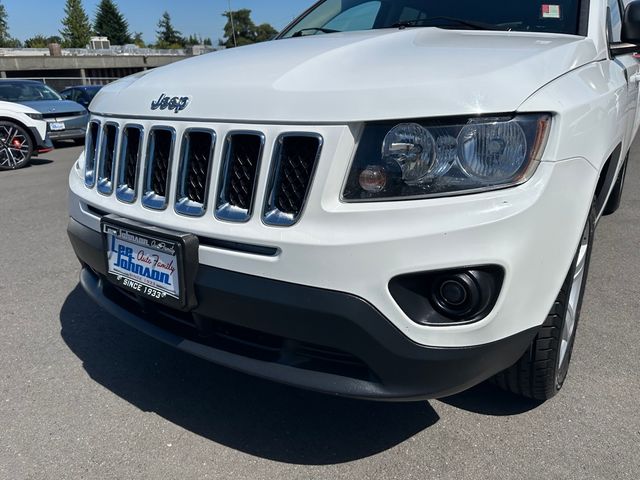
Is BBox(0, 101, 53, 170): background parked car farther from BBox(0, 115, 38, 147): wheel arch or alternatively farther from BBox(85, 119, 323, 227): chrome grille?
BBox(85, 119, 323, 227): chrome grille

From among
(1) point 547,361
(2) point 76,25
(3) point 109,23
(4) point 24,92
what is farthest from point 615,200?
(3) point 109,23

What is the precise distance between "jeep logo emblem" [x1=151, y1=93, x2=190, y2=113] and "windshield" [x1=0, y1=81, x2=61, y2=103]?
1069cm

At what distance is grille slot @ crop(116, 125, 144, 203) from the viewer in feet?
7.25

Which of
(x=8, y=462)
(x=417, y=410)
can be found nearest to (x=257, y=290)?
(x=417, y=410)

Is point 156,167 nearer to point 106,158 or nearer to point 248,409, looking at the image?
point 106,158

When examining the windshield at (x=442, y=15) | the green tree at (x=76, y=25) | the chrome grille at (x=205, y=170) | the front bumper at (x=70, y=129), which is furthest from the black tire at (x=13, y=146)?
the green tree at (x=76, y=25)

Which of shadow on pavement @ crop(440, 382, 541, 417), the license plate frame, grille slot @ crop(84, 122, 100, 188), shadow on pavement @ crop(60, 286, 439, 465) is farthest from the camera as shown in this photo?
grille slot @ crop(84, 122, 100, 188)

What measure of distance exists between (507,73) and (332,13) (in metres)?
2.20

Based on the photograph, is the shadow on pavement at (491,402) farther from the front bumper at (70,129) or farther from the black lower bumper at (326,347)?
the front bumper at (70,129)

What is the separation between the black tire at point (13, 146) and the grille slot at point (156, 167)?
8.11 m

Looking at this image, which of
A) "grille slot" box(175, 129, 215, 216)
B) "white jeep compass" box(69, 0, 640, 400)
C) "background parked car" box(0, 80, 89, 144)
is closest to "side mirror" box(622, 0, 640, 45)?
"white jeep compass" box(69, 0, 640, 400)

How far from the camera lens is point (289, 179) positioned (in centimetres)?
176

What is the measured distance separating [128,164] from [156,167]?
203 mm

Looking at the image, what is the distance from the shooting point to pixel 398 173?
1.70 metres
